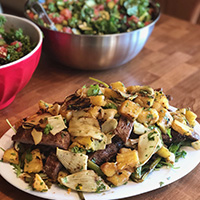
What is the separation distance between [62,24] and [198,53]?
2.60 ft

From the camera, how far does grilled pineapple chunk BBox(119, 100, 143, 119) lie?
1.10 m

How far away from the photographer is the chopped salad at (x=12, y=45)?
1.40m

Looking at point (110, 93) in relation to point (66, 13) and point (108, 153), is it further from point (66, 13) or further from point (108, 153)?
point (66, 13)

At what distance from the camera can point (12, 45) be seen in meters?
1.47

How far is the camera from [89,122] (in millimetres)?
1080

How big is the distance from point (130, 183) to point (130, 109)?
0.75 ft

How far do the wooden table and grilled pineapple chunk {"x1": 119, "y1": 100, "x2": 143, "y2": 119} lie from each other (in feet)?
0.82

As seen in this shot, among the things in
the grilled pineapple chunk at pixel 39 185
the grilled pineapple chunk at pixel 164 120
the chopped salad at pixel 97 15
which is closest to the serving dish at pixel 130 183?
the grilled pineapple chunk at pixel 39 185

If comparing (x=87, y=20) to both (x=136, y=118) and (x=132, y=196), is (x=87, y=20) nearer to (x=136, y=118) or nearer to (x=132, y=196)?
(x=136, y=118)

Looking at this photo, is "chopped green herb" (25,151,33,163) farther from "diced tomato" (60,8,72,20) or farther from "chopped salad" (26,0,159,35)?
"diced tomato" (60,8,72,20)

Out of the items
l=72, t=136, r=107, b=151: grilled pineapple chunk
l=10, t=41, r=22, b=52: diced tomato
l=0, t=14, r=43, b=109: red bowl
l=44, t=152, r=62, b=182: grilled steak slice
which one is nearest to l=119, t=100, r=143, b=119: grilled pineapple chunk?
l=72, t=136, r=107, b=151: grilled pineapple chunk

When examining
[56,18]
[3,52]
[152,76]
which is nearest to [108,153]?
[3,52]

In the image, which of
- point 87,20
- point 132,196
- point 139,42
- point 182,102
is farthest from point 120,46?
point 132,196

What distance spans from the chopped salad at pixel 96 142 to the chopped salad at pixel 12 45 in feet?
1.11
